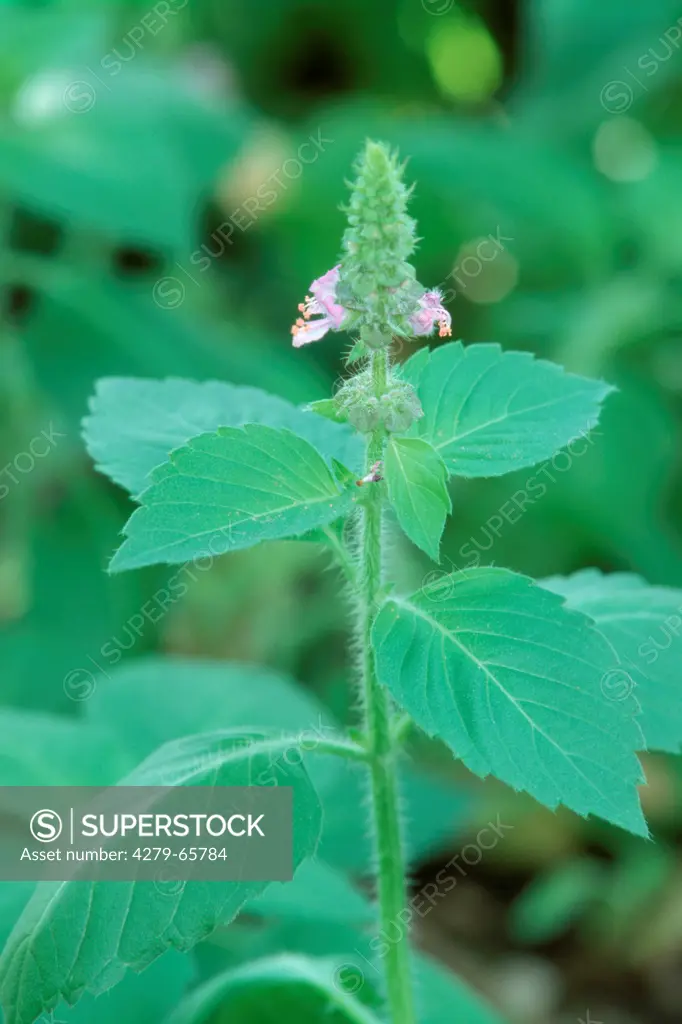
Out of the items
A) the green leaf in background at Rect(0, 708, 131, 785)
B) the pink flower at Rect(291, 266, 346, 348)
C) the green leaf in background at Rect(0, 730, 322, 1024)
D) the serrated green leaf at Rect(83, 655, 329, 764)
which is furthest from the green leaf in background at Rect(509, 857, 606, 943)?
the pink flower at Rect(291, 266, 346, 348)

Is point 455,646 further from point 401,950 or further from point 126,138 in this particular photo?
point 126,138

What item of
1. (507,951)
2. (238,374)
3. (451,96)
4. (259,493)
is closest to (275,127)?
(451,96)

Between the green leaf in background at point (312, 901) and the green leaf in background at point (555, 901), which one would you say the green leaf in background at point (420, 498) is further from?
the green leaf in background at point (555, 901)

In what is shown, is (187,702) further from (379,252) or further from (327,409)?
(379,252)

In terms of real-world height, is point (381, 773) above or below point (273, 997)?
above

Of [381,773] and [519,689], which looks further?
[381,773]

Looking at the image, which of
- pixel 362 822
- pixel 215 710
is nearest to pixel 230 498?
pixel 215 710

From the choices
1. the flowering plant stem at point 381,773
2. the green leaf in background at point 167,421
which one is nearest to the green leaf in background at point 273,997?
the flowering plant stem at point 381,773
